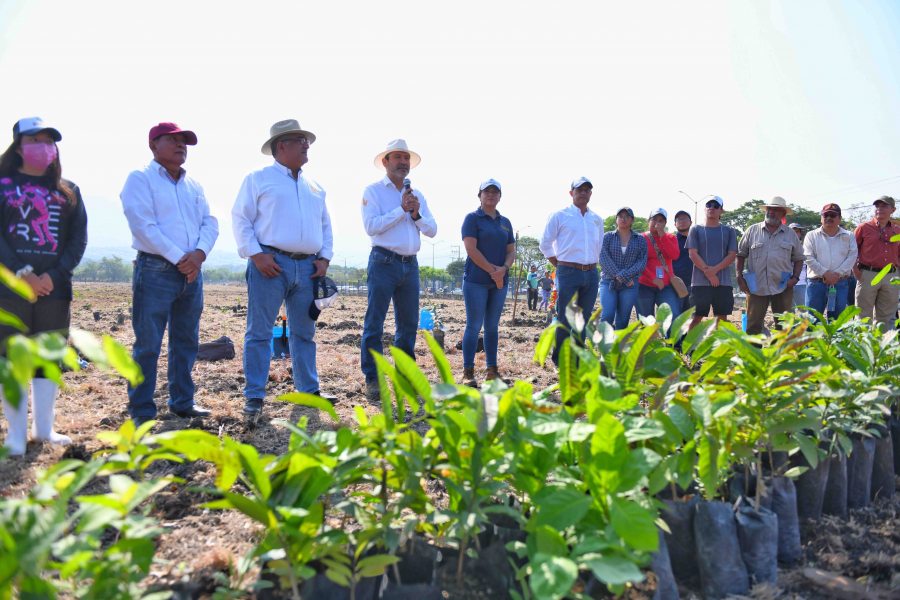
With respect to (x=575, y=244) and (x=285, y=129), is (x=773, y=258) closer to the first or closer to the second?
(x=575, y=244)

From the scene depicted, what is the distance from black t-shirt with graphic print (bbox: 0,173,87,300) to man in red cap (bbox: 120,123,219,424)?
A: 296mm

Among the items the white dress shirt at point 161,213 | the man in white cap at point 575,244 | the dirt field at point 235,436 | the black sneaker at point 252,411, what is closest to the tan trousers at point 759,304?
the man in white cap at point 575,244

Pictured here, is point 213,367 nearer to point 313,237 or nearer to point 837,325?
point 313,237

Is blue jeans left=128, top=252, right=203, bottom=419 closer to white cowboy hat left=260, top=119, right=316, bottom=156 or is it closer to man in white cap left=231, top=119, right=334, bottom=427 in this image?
man in white cap left=231, top=119, right=334, bottom=427

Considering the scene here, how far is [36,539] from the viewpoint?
0.95 m

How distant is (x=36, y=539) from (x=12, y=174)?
292 cm

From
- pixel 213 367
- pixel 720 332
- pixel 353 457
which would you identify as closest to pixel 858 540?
pixel 720 332

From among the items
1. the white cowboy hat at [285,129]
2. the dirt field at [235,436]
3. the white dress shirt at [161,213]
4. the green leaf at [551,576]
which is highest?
the white cowboy hat at [285,129]

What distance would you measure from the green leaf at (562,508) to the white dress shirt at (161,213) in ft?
9.36

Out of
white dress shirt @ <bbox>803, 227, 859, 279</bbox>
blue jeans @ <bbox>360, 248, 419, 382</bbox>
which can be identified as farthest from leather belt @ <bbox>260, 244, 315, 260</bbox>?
white dress shirt @ <bbox>803, 227, 859, 279</bbox>

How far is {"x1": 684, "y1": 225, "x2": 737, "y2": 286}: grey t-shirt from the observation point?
6.21 metres

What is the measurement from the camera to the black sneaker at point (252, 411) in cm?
359

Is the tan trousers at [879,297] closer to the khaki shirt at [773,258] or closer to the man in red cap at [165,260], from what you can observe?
the khaki shirt at [773,258]

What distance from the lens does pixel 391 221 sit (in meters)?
4.41
